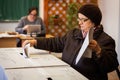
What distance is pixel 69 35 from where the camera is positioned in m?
2.45

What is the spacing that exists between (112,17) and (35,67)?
389 cm

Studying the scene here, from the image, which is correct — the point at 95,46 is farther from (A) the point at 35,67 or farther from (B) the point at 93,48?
(A) the point at 35,67

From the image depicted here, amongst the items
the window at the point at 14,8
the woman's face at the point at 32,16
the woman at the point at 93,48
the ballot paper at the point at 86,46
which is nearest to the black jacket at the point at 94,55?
the woman at the point at 93,48

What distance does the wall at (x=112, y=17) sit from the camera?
5.37 meters

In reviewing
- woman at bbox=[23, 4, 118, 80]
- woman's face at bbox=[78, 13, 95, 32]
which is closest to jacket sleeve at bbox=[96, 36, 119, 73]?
woman at bbox=[23, 4, 118, 80]

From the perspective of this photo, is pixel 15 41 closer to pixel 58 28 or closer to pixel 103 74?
pixel 58 28

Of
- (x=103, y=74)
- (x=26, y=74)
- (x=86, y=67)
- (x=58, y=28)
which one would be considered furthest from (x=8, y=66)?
(x=58, y=28)

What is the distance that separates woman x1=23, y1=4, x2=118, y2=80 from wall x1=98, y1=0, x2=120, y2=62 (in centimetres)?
311

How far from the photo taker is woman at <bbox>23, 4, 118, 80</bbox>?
2068 mm

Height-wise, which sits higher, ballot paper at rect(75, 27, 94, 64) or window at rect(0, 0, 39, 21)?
window at rect(0, 0, 39, 21)

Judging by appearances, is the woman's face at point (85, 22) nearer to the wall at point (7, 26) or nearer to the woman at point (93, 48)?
the woman at point (93, 48)

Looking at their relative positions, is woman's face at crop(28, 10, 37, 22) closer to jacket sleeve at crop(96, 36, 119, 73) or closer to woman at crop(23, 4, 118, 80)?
woman at crop(23, 4, 118, 80)

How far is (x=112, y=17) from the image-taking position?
5.59 metres

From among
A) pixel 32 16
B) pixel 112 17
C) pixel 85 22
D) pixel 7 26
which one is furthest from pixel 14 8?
pixel 85 22
